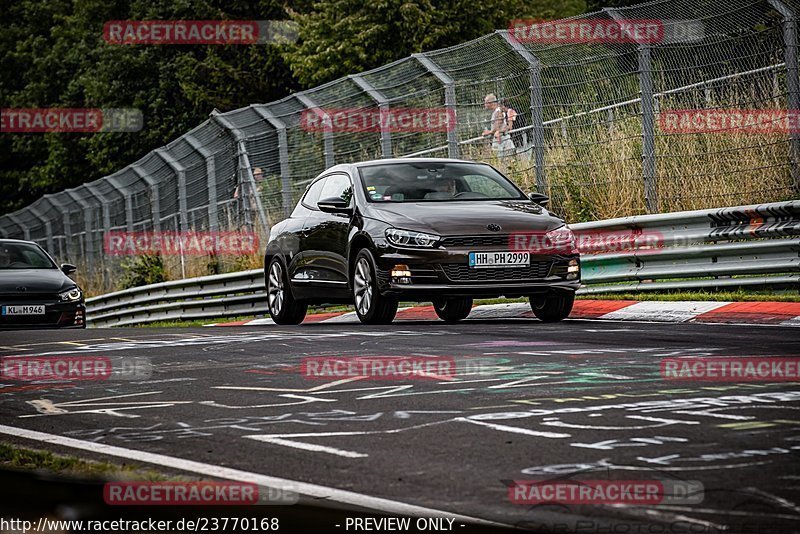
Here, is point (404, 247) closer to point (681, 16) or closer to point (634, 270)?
point (634, 270)

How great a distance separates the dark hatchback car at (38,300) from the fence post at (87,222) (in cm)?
1332

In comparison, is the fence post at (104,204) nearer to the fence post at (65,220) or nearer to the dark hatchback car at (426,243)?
the fence post at (65,220)

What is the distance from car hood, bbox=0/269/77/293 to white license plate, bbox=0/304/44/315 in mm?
216

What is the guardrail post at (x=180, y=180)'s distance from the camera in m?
26.0

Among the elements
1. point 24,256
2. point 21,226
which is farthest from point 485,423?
point 21,226

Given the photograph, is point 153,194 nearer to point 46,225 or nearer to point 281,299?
point 281,299

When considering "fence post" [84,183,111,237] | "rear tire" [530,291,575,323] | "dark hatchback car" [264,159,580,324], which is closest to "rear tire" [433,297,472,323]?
"dark hatchback car" [264,159,580,324]

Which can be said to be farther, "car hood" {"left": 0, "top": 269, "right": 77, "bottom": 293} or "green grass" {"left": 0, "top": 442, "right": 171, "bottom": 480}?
"car hood" {"left": 0, "top": 269, "right": 77, "bottom": 293}

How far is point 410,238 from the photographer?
13.0 meters

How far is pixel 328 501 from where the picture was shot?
482 cm

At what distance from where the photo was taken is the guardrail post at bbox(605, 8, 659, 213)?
16.2 meters

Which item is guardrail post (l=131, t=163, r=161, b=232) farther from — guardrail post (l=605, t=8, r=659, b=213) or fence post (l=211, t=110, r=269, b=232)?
guardrail post (l=605, t=8, r=659, b=213)

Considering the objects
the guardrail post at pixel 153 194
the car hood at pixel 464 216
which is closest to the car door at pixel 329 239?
the car hood at pixel 464 216

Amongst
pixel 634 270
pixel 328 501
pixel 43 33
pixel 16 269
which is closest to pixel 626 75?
pixel 634 270
